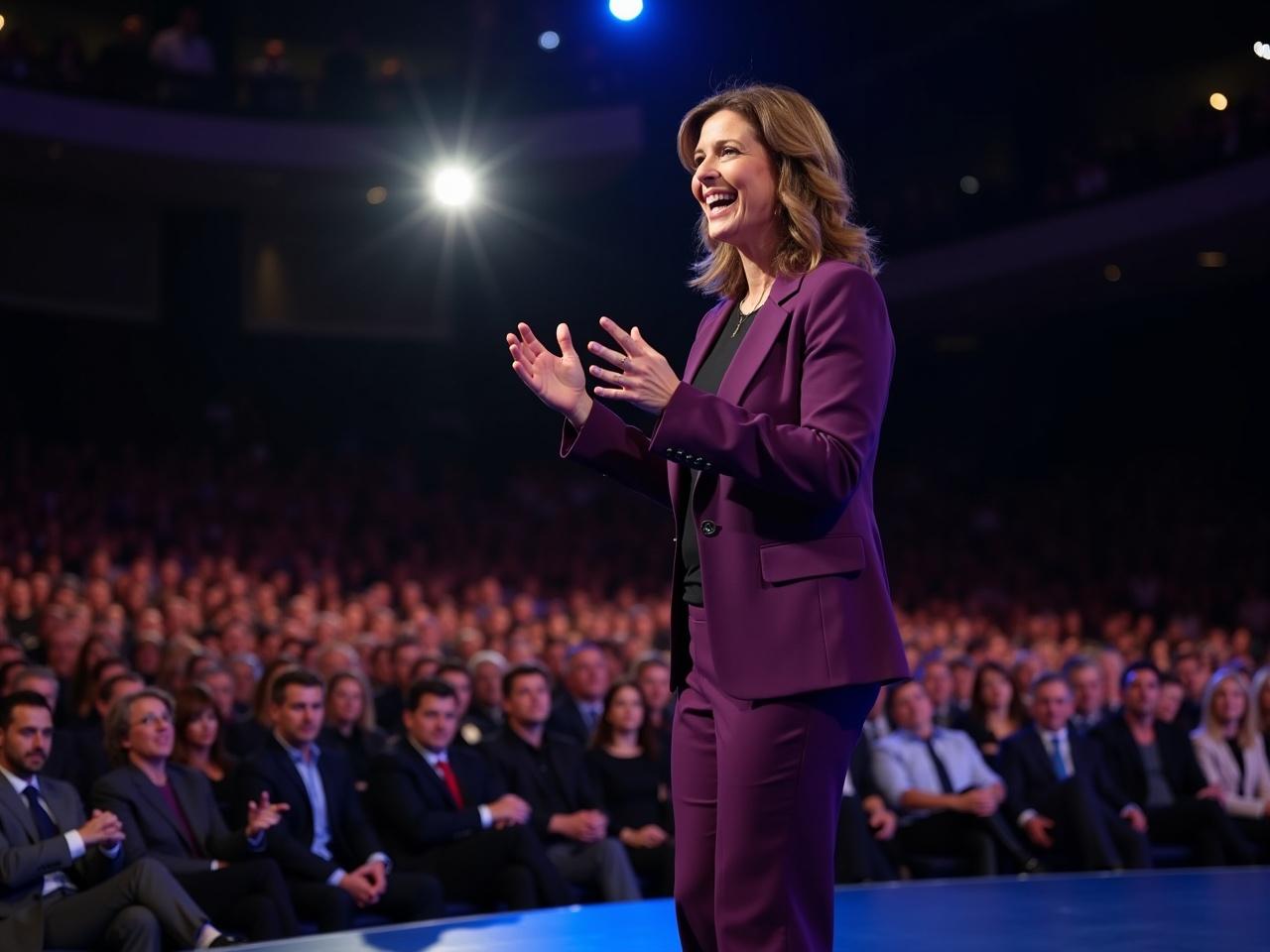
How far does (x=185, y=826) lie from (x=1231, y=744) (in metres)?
4.28

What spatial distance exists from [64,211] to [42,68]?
2787 millimetres

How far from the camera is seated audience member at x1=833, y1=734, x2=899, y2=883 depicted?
5.54 m

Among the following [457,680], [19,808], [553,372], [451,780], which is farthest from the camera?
[457,680]

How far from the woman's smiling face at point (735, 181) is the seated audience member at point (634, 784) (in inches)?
154

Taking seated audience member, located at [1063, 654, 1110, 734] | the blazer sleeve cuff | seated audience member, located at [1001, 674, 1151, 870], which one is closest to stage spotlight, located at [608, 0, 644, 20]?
seated audience member, located at [1001, 674, 1151, 870]

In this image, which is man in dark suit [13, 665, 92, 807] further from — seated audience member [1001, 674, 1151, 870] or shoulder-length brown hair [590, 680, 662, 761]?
seated audience member [1001, 674, 1151, 870]

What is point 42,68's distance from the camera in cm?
1283

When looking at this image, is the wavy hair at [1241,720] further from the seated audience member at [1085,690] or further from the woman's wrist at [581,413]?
the woman's wrist at [581,413]

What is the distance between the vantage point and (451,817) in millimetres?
5199

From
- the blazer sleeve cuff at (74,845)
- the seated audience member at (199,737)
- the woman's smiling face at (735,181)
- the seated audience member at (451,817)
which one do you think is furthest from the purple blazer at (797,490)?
the seated audience member at (199,737)

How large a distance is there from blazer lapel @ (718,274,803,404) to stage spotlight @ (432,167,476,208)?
1260cm

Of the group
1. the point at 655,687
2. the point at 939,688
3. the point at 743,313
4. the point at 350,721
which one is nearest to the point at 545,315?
the point at 939,688

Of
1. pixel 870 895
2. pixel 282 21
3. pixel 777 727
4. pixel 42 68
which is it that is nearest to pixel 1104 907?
pixel 870 895

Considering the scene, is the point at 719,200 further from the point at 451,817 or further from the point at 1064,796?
the point at 1064,796
